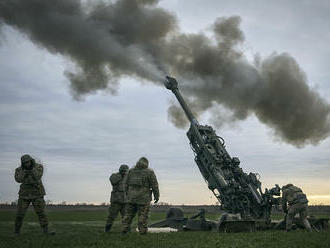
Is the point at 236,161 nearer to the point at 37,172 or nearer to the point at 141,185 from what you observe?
the point at 141,185

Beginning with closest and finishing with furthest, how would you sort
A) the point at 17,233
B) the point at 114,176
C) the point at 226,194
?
1. the point at 17,233
2. the point at 114,176
3. the point at 226,194

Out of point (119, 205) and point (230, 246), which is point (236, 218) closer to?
point (119, 205)

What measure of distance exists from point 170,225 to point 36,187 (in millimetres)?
6380

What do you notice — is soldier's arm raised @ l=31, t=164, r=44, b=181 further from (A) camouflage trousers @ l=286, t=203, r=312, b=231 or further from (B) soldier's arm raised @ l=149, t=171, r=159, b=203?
(A) camouflage trousers @ l=286, t=203, r=312, b=231

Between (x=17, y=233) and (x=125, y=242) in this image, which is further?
→ (x=17, y=233)

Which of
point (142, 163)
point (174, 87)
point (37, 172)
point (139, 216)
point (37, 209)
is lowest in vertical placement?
point (139, 216)

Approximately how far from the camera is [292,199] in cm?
1423

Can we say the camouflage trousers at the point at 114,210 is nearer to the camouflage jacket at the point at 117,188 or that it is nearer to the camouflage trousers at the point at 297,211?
the camouflage jacket at the point at 117,188

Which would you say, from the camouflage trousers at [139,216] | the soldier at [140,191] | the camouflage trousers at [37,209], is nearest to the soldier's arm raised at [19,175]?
the camouflage trousers at [37,209]

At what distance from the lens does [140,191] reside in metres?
12.6

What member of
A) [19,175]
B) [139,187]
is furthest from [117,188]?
[19,175]

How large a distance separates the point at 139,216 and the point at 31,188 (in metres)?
2.98

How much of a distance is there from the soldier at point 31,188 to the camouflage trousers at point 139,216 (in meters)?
2.09

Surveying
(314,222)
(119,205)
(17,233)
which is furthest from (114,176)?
(314,222)
